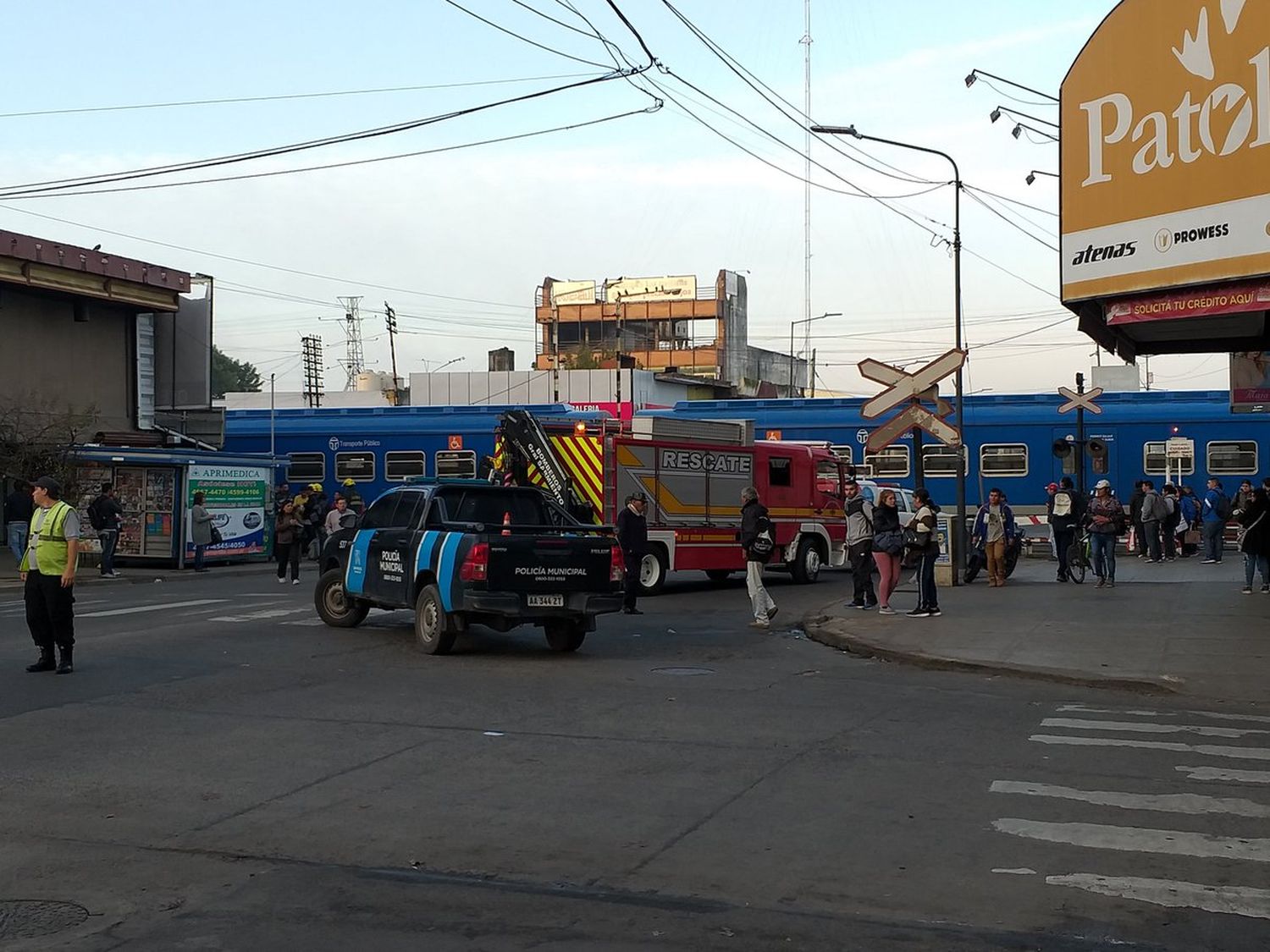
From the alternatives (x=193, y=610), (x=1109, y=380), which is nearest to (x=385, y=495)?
(x=193, y=610)

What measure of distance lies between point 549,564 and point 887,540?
231 inches

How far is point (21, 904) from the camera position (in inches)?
235

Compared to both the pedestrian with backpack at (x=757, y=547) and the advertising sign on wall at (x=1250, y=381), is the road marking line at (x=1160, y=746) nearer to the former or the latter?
the pedestrian with backpack at (x=757, y=547)

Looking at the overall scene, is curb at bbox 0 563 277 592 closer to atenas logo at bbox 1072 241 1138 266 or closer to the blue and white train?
the blue and white train

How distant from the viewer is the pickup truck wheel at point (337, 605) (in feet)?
57.5

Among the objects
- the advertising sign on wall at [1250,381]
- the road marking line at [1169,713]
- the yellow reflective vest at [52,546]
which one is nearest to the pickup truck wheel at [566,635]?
the yellow reflective vest at [52,546]

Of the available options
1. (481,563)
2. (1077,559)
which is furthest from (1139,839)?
(1077,559)

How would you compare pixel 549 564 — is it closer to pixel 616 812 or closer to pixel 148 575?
pixel 616 812

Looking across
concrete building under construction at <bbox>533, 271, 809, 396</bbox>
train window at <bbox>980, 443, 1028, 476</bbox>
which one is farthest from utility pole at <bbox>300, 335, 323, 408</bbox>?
train window at <bbox>980, 443, 1028, 476</bbox>

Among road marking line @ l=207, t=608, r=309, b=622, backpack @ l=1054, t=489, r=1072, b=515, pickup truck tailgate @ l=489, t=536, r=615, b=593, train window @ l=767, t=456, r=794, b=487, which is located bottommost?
road marking line @ l=207, t=608, r=309, b=622

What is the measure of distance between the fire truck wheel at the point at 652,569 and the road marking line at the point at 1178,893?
57.0 feet

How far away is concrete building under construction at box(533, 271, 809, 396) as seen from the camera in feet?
338

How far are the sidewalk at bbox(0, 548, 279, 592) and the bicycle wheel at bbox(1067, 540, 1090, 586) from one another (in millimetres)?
17077

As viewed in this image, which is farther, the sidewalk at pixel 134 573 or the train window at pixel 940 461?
the train window at pixel 940 461
